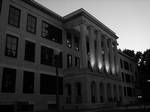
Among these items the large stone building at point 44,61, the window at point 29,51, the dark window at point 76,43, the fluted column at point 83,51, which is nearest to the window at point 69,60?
the large stone building at point 44,61

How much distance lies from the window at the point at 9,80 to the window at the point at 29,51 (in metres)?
3.24

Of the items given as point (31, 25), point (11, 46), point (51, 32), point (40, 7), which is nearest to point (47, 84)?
point (11, 46)

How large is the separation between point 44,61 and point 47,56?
47.8 inches

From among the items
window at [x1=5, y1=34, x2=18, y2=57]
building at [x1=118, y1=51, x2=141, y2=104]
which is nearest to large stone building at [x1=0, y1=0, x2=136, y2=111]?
window at [x1=5, y1=34, x2=18, y2=57]

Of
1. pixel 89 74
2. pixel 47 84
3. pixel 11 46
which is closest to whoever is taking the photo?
pixel 11 46

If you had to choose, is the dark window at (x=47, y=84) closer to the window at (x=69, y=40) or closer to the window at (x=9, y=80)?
the window at (x=9, y=80)

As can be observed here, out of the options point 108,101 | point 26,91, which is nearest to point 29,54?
point 26,91

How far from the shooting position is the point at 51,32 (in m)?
30.0

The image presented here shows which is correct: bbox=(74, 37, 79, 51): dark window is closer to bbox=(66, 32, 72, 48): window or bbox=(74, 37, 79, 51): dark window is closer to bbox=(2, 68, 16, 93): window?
bbox=(66, 32, 72, 48): window

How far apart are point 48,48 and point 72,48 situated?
6653mm

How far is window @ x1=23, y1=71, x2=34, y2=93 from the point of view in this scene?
2340 cm

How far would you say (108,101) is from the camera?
31.9 meters

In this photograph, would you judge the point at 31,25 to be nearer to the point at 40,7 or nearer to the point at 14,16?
the point at 14,16

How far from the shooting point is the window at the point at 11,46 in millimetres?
22281
